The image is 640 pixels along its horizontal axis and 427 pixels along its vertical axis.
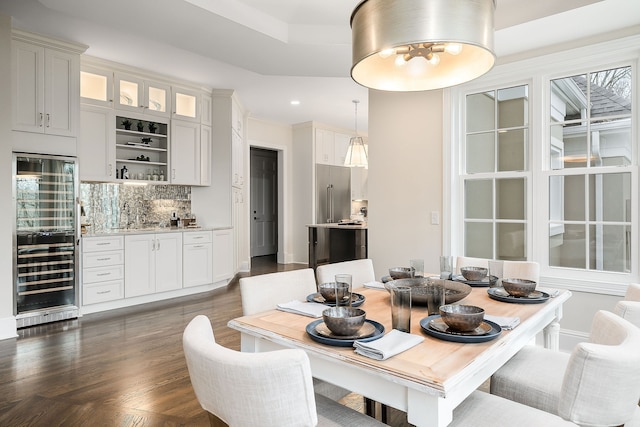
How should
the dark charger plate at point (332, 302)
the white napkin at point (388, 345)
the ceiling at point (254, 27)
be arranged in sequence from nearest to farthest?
1. the white napkin at point (388, 345)
2. the dark charger plate at point (332, 302)
3. the ceiling at point (254, 27)

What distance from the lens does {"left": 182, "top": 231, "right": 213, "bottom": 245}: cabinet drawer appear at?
16.5 feet

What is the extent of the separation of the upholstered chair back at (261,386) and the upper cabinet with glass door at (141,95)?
466 centimetres

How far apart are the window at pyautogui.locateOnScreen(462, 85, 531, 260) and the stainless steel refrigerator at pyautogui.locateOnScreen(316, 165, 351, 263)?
14.6 ft

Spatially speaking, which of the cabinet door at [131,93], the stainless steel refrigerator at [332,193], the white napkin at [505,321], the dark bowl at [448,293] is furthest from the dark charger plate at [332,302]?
the stainless steel refrigerator at [332,193]

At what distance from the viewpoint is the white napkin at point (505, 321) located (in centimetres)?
142

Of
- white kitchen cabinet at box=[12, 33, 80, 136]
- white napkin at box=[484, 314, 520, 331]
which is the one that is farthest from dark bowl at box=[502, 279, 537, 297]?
white kitchen cabinet at box=[12, 33, 80, 136]

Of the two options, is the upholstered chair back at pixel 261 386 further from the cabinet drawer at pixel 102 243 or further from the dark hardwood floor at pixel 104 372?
the cabinet drawer at pixel 102 243

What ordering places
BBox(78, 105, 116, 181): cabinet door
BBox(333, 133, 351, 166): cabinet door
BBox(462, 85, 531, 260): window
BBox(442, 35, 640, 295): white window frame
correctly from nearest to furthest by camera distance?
BBox(442, 35, 640, 295): white window frame, BBox(462, 85, 531, 260): window, BBox(78, 105, 116, 181): cabinet door, BBox(333, 133, 351, 166): cabinet door

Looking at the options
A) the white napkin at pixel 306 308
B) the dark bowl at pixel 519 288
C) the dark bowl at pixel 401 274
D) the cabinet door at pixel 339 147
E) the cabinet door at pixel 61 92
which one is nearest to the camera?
the white napkin at pixel 306 308

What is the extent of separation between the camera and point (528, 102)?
10.8 feet

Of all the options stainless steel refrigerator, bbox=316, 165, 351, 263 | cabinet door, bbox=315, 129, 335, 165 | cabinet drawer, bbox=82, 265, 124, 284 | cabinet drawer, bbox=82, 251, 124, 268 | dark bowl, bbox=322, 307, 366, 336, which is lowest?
cabinet drawer, bbox=82, 265, 124, 284

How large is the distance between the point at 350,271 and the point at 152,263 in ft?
10.3

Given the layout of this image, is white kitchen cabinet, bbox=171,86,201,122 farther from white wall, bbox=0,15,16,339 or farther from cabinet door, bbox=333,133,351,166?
cabinet door, bbox=333,133,351,166

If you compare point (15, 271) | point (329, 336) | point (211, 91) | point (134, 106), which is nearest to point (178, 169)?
point (134, 106)
